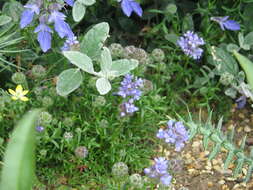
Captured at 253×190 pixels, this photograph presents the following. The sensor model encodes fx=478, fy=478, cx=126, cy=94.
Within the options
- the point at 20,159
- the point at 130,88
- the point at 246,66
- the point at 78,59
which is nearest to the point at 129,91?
the point at 130,88

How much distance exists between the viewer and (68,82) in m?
1.41

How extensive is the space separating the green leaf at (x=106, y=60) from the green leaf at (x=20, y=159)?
733 mm

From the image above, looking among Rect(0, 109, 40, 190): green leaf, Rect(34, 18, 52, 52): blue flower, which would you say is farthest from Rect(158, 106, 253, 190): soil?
Rect(0, 109, 40, 190): green leaf

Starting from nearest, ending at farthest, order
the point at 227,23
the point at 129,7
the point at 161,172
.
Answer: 1. the point at 161,172
2. the point at 129,7
3. the point at 227,23

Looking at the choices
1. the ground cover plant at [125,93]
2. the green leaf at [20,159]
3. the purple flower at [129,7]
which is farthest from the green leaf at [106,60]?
the green leaf at [20,159]

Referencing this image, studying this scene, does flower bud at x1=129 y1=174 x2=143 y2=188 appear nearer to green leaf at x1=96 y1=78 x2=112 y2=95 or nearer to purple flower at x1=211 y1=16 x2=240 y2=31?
green leaf at x1=96 y1=78 x2=112 y2=95

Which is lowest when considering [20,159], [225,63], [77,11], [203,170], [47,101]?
[203,170]

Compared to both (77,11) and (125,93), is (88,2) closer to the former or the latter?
(77,11)

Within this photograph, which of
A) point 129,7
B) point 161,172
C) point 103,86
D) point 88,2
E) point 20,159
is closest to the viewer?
point 20,159

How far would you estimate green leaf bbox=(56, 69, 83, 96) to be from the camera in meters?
1.40

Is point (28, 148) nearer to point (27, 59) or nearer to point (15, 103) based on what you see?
point (15, 103)

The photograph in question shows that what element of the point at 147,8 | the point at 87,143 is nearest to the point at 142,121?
the point at 87,143

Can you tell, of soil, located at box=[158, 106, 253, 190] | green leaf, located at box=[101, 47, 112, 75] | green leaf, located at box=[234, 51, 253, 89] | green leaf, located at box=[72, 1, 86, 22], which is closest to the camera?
green leaf, located at box=[234, 51, 253, 89]

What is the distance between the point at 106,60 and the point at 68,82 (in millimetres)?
140
